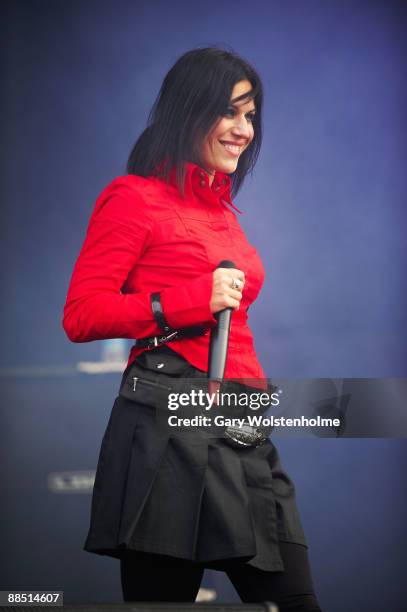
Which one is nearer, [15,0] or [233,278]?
[233,278]

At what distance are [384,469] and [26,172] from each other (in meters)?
1.30

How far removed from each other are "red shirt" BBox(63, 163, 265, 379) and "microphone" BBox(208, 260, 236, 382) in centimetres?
2

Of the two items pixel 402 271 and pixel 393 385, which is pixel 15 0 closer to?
pixel 402 271

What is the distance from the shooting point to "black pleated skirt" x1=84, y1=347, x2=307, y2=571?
4.49 ft

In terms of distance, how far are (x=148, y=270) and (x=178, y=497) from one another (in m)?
0.41

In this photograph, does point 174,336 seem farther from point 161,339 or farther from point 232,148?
point 232,148

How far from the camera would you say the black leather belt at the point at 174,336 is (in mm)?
1462

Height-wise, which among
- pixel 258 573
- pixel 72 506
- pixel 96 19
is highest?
pixel 96 19

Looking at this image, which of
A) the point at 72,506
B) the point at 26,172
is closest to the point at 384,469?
the point at 72,506

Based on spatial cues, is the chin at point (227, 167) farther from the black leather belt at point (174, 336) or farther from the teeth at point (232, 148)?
the black leather belt at point (174, 336)

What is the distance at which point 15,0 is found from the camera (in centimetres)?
218

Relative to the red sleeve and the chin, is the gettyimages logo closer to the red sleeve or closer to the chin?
the red sleeve

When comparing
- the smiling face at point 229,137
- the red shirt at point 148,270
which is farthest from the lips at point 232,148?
the red shirt at point 148,270

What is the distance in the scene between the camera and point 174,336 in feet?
4.81
